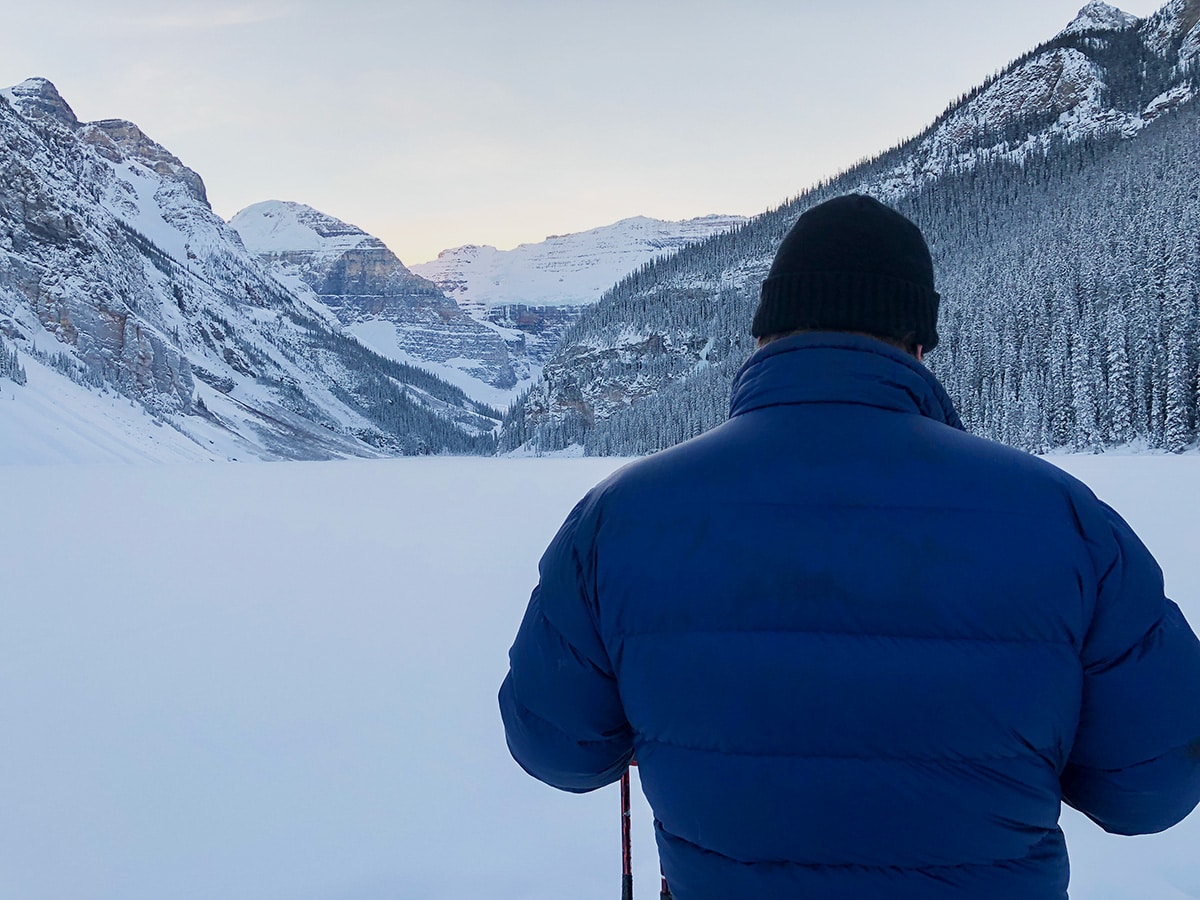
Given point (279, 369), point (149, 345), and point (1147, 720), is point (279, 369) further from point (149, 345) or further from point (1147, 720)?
point (1147, 720)

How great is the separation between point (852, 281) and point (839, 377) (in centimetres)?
22

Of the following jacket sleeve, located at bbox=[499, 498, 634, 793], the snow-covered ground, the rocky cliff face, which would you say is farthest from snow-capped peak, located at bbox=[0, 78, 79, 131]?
jacket sleeve, located at bbox=[499, 498, 634, 793]

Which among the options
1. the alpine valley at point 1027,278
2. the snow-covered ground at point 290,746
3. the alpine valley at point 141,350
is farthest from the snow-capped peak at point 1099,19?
the snow-covered ground at point 290,746

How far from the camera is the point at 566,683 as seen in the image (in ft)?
4.94

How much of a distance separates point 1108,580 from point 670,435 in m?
88.0

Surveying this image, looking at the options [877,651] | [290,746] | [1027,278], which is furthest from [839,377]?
[1027,278]

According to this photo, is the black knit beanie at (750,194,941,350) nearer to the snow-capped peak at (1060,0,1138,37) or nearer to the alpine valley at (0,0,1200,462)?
the alpine valley at (0,0,1200,462)

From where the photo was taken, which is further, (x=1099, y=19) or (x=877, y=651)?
(x=1099, y=19)

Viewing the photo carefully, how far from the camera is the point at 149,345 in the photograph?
80688mm

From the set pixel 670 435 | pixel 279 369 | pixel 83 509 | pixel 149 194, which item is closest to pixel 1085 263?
pixel 670 435

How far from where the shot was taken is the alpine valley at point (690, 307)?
5038 cm

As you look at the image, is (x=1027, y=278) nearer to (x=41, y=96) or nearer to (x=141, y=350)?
(x=141, y=350)

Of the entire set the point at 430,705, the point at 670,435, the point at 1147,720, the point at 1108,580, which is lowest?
the point at 430,705

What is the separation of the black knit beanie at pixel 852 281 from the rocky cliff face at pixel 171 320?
7207cm
